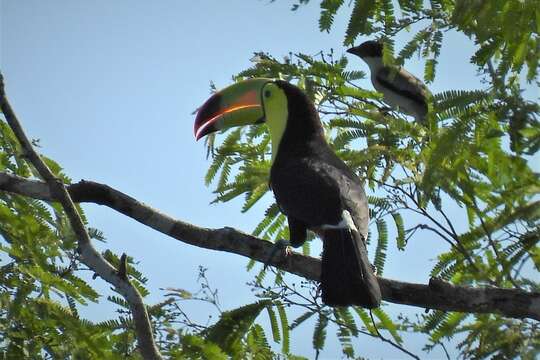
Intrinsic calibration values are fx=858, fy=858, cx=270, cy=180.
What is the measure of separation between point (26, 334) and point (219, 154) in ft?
6.55

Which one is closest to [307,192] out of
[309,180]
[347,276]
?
[309,180]

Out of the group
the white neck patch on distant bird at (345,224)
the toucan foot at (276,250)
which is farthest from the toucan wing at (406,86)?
the toucan foot at (276,250)

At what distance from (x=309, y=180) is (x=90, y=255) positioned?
149 centimetres

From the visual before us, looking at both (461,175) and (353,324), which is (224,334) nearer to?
(353,324)

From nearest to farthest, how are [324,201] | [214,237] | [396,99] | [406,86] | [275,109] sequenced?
1. [214,237]
2. [324,201]
3. [275,109]
4. [396,99]
5. [406,86]

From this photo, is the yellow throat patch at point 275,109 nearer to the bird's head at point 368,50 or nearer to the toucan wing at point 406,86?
the toucan wing at point 406,86

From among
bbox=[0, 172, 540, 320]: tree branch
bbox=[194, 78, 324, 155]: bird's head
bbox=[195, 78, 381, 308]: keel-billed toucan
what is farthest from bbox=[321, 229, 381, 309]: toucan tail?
bbox=[194, 78, 324, 155]: bird's head

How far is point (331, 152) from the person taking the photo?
5.64 metres

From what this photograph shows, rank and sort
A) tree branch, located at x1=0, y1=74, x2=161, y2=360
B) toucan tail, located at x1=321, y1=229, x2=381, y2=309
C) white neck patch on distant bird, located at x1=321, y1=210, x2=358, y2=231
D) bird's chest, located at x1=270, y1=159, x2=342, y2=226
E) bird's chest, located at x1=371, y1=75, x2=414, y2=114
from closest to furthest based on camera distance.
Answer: tree branch, located at x1=0, y1=74, x2=161, y2=360
toucan tail, located at x1=321, y1=229, x2=381, y2=309
white neck patch on distant bird, located at x1=321, y1=210, x2=358, y2=231
bird's chest, located at x1=270, y1=159, x2=342, y2=226
bird's chest, located at x1=371, y1=75, x2=414, y2=114

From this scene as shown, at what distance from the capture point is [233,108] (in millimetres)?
6387

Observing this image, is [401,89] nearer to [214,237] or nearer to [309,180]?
[309,180]

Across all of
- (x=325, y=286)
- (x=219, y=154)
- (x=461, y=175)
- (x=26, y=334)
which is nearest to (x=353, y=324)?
(x=325, y=286)

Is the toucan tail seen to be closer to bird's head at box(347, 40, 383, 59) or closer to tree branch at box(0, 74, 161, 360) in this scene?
tree branch at box(0, 74, 161, 360)

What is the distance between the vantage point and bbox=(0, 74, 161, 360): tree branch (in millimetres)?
4277
